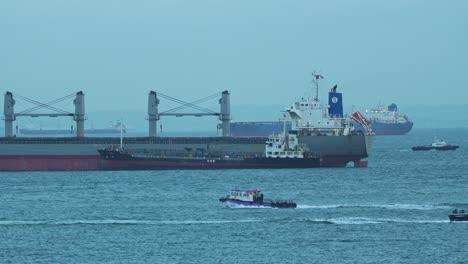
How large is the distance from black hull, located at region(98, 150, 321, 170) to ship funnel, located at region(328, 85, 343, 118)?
7375 millimetres

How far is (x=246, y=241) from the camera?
4709 cm

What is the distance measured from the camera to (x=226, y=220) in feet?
176

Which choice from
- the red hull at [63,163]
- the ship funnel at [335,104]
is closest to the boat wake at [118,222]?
the red hull at [63,163]

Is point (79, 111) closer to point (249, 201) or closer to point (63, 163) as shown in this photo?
point (63, 163)

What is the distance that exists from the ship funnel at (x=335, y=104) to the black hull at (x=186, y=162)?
7375mm

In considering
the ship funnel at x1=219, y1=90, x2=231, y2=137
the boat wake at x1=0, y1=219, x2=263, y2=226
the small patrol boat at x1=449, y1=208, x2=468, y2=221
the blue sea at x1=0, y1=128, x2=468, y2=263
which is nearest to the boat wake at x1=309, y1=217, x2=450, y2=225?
the blue sea at x1=0, y1=128, x2=468, y2=263

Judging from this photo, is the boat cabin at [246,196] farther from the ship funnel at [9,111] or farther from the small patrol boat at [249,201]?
the ship funnel at [9,111]

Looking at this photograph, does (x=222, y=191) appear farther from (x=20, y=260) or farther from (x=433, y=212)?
(x=20, y=260)

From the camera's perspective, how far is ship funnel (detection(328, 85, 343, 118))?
3656 inches

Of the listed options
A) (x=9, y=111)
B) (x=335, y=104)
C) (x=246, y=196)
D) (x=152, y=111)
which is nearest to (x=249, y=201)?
(x=246, y=196)

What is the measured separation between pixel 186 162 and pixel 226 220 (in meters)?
34.1

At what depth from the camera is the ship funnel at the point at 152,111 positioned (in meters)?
96.1

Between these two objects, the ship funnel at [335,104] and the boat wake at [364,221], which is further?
the ship funnel at [335,104]

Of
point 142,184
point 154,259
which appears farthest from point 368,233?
point 142,184
